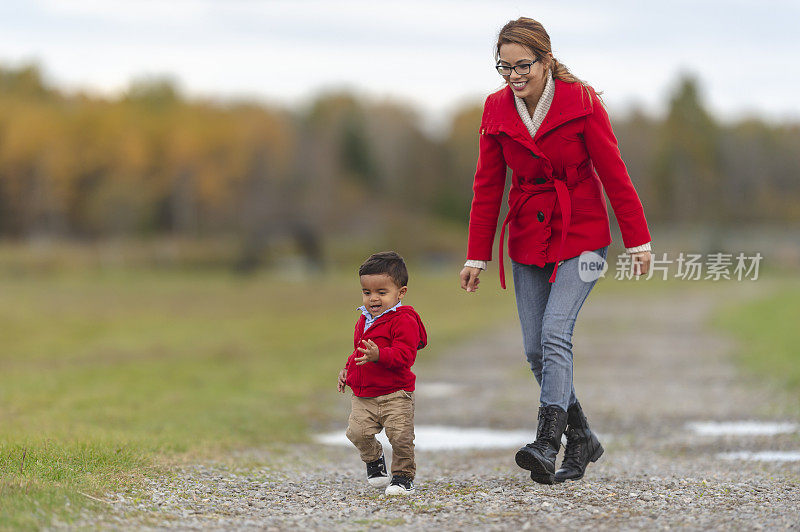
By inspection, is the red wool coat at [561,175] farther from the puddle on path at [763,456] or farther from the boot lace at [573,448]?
the puddle on path at [763,456]

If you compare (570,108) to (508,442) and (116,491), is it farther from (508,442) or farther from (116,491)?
(508,442)

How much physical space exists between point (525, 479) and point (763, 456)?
270cm

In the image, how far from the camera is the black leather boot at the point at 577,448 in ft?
19.3

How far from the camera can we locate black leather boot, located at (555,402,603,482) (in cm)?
588

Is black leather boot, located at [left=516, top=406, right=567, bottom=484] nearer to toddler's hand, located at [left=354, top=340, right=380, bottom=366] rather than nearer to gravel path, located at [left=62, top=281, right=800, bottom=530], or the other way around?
gravel path, located at [left=62, top=281, right=800, bottom=530]

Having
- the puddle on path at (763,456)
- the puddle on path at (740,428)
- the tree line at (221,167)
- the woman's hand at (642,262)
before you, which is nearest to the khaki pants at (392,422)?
the woman's hand at (642,262)

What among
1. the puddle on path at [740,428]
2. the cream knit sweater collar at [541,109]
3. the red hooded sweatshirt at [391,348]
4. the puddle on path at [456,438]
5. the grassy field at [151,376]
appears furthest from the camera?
the puddle on path at [740,428]

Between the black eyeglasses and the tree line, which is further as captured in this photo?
the tree line

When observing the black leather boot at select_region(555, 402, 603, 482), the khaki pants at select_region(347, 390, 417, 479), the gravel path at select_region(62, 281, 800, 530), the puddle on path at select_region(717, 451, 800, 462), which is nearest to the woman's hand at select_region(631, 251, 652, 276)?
the black leather boot at select_region(555, 402, 603, 482)

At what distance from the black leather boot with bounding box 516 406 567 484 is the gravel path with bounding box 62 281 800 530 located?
11 cm

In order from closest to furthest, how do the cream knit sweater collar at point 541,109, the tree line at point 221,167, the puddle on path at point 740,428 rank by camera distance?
the cream knit sweater collar at point 541,109
the puddle on path at point 740,428
the tree line at point 221,167

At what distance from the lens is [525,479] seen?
5.89 m

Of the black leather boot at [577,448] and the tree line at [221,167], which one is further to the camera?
the tree line at [221,167]

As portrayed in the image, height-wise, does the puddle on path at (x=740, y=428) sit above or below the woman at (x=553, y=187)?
below
